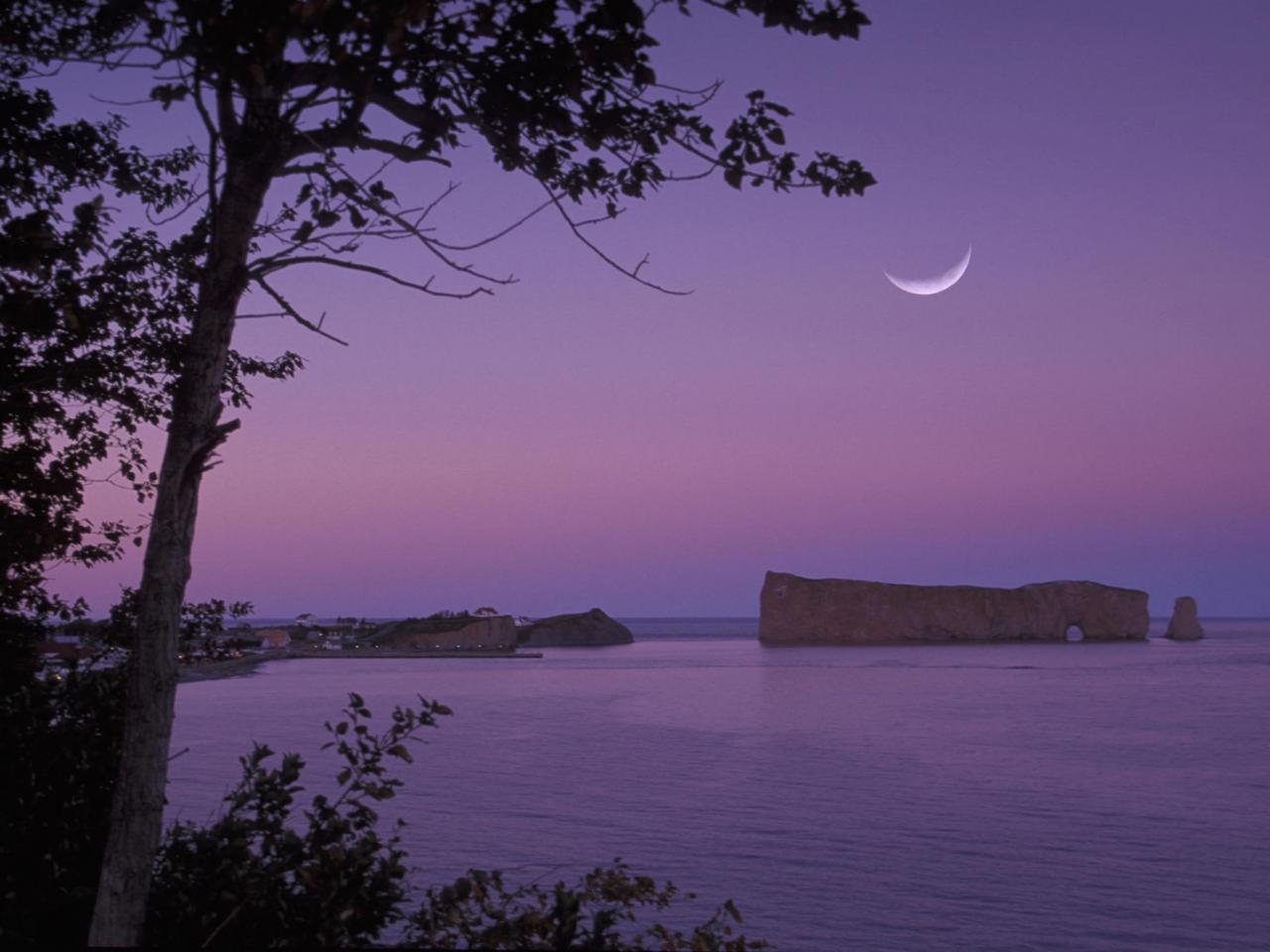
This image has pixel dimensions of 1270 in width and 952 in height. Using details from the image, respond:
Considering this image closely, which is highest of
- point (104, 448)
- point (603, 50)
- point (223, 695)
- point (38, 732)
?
point (603, 50)

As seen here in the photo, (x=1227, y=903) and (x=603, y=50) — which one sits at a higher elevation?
(x=603, y=50)

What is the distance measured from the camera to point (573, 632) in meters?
170

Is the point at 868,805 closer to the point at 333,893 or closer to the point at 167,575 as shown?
the point at 333,893

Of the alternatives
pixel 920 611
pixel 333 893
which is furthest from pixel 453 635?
pixel 333 893

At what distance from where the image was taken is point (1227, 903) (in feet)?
41.8

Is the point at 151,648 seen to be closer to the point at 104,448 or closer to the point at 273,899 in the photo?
the point at 273,899

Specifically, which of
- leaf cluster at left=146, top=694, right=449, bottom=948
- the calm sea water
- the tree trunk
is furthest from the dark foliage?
the calm sea water

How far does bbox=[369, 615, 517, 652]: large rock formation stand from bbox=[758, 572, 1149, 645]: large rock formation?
43142mm

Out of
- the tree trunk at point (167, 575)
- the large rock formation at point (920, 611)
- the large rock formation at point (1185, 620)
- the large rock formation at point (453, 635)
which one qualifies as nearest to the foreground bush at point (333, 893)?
the tree trunk at point (167, 575)

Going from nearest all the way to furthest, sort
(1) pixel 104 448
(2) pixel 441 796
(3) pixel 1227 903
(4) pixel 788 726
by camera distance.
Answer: (1) pixel 104 448 → (3) pixel 1227 903 → (2) pixel 441 796 → (4) pixel 788 726

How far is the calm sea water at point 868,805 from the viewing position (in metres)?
12.3

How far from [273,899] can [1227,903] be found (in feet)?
39.5

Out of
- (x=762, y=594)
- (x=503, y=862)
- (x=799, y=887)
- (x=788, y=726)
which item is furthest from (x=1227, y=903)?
(x=762, y=594)

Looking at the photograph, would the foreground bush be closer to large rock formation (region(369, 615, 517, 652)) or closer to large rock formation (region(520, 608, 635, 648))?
large rock formation (region(369, 615, 517, 652))
